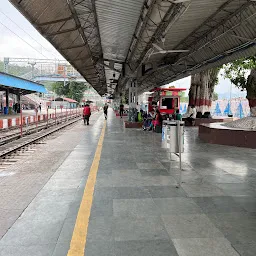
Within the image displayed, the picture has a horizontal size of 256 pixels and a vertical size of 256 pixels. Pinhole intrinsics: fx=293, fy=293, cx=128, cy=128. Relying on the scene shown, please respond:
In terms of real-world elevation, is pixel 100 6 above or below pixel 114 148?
above

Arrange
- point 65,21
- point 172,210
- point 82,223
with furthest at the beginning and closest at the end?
point 65,21
point 172,210
point 82,223

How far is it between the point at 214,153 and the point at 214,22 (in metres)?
5.43

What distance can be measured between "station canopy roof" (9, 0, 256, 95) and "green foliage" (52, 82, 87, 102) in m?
76.6

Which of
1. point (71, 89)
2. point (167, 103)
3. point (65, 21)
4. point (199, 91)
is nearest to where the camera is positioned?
point (65, 21)

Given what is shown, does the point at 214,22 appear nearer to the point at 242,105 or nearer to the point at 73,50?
the point at 73,50

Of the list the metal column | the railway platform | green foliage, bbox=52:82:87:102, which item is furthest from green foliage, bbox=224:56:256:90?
green foliage, bbox=52:82:87:102

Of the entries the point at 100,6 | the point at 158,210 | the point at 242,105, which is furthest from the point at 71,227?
the point at 242,105

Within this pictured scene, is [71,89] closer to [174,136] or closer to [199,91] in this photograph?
[199,91]

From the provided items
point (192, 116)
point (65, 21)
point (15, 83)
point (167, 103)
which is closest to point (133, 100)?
point (167, 103)

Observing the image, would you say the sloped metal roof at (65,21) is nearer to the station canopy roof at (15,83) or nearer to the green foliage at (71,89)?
the station canopy roof at (15,83)

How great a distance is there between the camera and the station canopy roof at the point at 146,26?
28.5ft

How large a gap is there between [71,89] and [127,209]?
300ft

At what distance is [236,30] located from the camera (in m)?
12.1

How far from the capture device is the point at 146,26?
10.6 m
